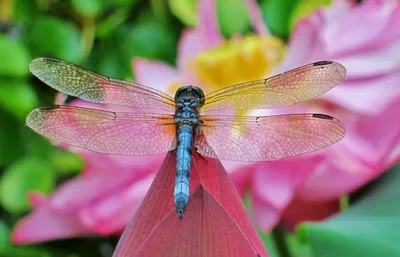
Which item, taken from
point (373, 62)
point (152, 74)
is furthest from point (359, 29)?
point (152, 74)

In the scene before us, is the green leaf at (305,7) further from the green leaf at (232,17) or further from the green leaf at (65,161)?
the green leaf at (65,161)

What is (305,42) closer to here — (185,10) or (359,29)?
(359,29)

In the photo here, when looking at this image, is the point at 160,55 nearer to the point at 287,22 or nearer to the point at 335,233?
the point at 287,22

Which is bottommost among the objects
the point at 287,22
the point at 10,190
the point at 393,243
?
the point at 393,243

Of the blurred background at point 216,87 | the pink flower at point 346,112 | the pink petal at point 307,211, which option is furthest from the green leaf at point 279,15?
the pink petal at point 307,211

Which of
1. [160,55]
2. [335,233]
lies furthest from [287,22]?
[335,233]

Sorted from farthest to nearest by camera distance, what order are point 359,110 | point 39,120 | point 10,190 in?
1. point 10,190
2. point 359,110
3. point 39,120

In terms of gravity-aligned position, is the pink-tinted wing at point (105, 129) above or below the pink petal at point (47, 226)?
below
